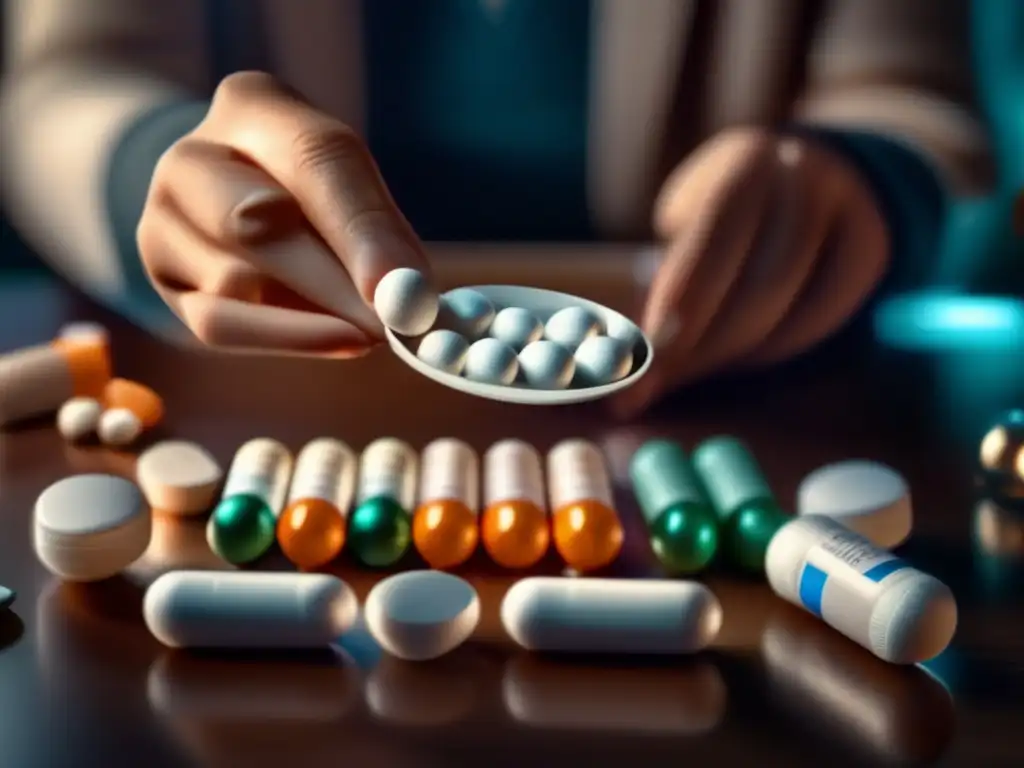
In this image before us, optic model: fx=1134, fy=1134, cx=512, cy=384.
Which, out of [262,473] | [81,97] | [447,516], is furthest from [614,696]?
[81,97]

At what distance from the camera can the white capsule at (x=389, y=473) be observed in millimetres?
606

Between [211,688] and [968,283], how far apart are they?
0.72m

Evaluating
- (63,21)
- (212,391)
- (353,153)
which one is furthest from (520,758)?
(63,21)

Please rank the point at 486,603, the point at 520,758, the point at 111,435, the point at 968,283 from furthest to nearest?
the point at 968,283, the point at 111,435, the point at 486,603, the point at 520,758

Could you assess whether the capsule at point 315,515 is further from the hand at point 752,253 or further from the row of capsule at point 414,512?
the hand at point 752,253

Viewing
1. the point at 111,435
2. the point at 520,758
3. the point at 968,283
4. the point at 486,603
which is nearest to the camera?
the point at 520,758

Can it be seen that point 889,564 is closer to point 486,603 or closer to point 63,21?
point 486,603

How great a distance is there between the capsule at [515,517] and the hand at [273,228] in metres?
0.11

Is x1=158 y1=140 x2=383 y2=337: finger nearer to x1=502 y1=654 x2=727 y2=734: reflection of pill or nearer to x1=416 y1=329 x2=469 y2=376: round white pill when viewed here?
x1=416 y1=329 x2=469 y2=376: round white pill

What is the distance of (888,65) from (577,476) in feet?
1.38

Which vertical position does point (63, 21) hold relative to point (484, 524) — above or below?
above

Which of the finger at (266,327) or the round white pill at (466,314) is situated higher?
the round white pill at (466,314)

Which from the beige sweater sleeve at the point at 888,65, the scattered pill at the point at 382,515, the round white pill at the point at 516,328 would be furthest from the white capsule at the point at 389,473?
the beige sweater sleeve at the point at 888,65

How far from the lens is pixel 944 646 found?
503 millimetres
